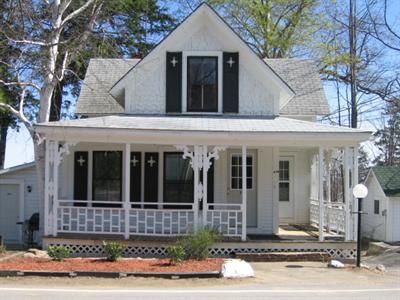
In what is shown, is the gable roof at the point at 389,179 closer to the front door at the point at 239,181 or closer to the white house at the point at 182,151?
A: the white house at the point at 182,151

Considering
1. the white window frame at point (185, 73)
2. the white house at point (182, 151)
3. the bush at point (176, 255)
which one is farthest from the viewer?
the white window frame at point (185, 73)

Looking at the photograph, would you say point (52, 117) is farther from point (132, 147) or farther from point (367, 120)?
point (367, 120)

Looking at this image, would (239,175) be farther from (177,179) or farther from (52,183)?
(52,183)

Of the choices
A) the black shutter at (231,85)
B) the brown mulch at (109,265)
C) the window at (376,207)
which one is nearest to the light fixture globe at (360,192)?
the brown mulch at (109,265)

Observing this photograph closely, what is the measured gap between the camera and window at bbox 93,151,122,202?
60.3 feet

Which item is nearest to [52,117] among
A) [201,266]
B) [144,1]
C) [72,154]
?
[144,1]

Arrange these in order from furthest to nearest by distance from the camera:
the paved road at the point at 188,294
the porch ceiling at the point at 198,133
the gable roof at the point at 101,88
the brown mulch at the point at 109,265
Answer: the gable roof at the point at 101,88, the porch ceiling at the point at 198,133, the brown mulch at the point at 109,265, the paved road at the point at 188,294

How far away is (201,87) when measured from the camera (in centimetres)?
1867

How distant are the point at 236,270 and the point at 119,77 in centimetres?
1118

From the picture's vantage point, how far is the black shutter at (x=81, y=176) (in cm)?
1828

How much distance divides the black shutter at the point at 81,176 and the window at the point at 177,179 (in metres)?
2.51

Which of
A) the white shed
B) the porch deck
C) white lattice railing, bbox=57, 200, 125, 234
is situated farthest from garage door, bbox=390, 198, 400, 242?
the white shed

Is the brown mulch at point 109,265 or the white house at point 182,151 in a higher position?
the white house at point 182,151

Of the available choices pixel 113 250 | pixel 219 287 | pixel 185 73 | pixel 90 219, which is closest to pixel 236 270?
pixel 219 287
